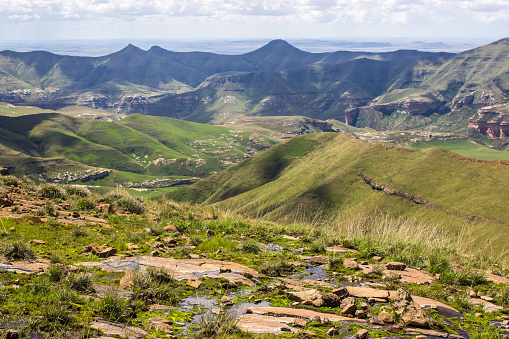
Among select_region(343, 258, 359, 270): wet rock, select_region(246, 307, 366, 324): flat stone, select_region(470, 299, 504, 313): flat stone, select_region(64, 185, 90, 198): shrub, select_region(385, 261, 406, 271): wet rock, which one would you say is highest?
select_region(246, 307, 366, 324): flat stone

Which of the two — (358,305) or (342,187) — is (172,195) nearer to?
(342,187)

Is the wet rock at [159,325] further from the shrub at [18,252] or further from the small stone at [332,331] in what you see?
the shrub at [18,252]

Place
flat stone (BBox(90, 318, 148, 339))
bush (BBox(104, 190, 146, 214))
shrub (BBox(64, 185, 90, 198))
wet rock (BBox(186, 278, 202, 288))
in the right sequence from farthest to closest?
shrub (BBox(64, 185, 90, 198)), bush (BBox(104, 190, 146, 214)), wet rock (BBox(186, 278, 202, 288)), flat stone (BBox(90, 318, 148, 339))

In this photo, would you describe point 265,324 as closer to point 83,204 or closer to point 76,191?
point 83,204

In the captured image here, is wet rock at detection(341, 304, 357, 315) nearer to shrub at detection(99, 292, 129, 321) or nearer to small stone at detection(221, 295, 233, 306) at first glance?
small stone at detection(221, 295, 233, 306)

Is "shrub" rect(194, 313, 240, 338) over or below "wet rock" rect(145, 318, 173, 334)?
over

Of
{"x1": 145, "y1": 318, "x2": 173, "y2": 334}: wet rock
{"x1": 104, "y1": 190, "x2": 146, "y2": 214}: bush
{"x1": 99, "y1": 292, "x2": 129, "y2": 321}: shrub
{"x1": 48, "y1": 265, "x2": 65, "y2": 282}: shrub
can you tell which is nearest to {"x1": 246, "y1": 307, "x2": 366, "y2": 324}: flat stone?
{"x1": 145, "y1": 318, "x2": 173, "y2": 334}: wet rock
